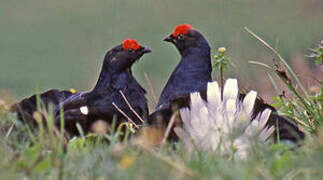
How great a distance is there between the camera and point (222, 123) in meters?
3.27

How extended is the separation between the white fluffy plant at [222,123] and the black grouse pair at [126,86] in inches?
35.5

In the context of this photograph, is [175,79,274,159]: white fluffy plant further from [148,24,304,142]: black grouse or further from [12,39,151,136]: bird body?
[12,39,151,136]: bird body

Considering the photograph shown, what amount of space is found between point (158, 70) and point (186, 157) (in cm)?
990

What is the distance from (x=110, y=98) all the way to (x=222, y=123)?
5.72ft

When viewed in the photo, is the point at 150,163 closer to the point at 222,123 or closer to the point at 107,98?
the point at 222,123

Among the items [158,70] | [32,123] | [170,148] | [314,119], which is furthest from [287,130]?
[158,70]

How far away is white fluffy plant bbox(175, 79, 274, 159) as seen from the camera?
9.73 ft

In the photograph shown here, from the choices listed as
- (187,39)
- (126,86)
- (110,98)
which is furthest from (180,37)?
(110,98)

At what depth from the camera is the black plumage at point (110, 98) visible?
4.64 meters

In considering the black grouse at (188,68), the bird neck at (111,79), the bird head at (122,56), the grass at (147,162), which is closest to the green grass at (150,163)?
the grass at (147,162)

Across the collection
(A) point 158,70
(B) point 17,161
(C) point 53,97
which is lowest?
(A) point 158,70

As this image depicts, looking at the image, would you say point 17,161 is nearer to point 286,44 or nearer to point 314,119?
point 314,119

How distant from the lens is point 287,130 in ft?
11.4

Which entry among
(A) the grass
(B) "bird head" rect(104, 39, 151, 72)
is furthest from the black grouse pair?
(A) the grass
